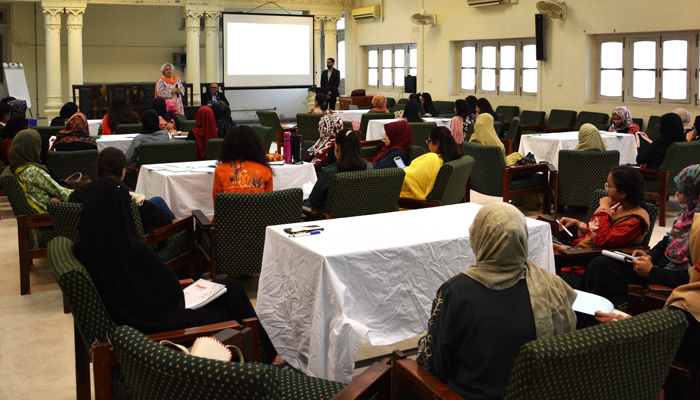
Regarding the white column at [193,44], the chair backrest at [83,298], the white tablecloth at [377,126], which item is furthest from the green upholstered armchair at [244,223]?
the white column at [193,44]

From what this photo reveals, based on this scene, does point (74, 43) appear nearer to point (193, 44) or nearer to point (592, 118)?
point (193, 44)

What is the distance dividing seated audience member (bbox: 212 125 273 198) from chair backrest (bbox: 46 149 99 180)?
6.76ft

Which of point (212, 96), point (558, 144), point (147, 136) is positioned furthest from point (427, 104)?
point (147, 136)

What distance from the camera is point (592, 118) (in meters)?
10.5

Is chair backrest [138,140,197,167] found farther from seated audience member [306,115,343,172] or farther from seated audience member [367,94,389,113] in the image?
seated audience member [367,94,389,113]

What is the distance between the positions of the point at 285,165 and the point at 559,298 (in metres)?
3.88

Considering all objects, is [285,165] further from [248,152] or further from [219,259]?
[219,259]

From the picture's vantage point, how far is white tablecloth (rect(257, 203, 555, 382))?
2.99m

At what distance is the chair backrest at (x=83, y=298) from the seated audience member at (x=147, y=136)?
163 inches

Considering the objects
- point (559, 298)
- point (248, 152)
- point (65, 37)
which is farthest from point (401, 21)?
point (559, 298)

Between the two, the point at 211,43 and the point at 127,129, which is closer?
the point at 127,129

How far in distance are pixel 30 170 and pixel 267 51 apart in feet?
36.8

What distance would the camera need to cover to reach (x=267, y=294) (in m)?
3.44

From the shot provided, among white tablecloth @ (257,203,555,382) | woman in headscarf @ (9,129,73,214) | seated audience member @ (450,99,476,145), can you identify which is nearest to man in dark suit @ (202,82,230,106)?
seated audience member @ (450,99,476,145)
